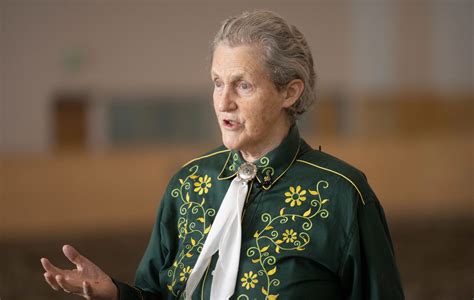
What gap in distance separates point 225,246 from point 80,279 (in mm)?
391

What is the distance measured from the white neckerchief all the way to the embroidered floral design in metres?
0.12

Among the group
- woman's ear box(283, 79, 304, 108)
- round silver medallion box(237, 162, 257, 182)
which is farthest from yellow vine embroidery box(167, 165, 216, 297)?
woman's ear box(283, 79, 304, 108)

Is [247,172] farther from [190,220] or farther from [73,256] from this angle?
[73,256]

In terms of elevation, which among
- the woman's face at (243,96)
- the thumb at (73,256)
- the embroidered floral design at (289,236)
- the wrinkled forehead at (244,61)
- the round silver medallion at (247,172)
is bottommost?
the thumb at (73,256)

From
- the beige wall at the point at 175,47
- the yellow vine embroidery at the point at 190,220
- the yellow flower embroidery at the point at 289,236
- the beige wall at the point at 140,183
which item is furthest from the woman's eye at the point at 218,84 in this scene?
the beige wall at the point at 175,47

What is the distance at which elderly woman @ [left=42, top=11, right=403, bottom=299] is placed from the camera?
2.02 meters

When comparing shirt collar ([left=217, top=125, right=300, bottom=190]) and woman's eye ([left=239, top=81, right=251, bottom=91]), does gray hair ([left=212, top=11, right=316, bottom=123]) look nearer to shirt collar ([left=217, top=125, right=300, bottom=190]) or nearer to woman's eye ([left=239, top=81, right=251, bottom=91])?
woman's eye ([left=239, top=81, right=251, bottom=91])

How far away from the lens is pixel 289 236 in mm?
2053

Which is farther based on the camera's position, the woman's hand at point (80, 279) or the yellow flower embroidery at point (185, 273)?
the yellow flower embroidery at point (185, 273)

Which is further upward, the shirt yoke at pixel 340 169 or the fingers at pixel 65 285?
the shirt yoke at pixel 340 169

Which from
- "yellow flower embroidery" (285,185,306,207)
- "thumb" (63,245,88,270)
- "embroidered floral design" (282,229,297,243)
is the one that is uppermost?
"yellow flower embroidery" (285,185,306,207)

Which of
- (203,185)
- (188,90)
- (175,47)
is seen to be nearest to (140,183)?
(188,90)

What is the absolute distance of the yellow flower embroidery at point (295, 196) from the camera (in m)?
2.09

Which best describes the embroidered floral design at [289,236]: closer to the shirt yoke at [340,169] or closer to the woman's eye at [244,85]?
the shirt yoke at [340,169]
